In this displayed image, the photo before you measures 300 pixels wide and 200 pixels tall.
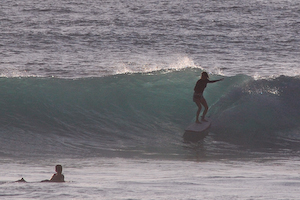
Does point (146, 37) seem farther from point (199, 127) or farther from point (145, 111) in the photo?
point (199, 127)

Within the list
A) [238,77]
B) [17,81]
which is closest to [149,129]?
[238,77]

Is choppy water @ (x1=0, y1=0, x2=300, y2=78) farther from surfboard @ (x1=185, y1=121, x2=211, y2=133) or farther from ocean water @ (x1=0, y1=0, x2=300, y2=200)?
surfboard @ (x1=185, y1=121, x2=211, y2=133)

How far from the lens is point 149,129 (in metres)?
14.1

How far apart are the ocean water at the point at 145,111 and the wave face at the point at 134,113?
0.03 m

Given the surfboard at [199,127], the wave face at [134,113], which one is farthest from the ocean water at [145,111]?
the surfboard at [199,127]

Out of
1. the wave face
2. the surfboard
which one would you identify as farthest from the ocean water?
the surfboard

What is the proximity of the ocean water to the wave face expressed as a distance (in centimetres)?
3

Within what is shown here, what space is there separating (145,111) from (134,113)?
393 millimetres

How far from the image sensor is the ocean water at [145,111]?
7809mm

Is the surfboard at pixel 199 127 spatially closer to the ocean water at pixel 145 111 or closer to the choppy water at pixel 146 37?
the ocean water at pixel 145 111

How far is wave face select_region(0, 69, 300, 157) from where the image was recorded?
12516mm

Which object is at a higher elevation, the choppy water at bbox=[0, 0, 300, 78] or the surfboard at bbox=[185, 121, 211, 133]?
the choppy water at bbox=[0, 0, 300, 78]

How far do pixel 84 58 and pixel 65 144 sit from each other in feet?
41.9

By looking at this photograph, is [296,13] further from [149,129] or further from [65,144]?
[65,144]
